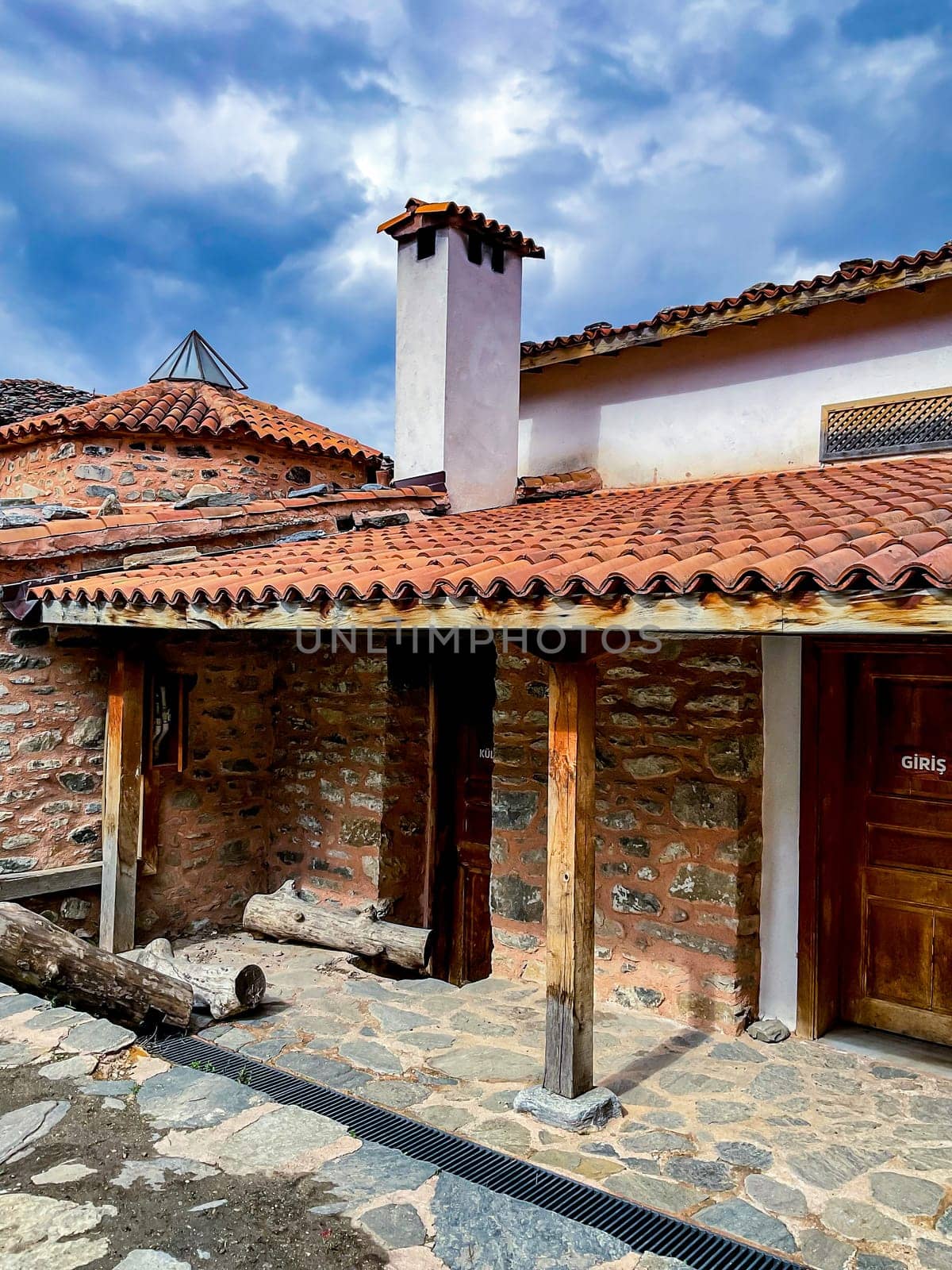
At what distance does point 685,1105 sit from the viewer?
4.07 m

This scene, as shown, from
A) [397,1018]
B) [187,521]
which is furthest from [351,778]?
[187,521]

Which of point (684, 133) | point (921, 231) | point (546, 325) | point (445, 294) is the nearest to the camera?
point (445, 294)

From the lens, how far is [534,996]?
550cm

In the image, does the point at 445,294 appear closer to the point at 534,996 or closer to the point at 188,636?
the point at 188,636

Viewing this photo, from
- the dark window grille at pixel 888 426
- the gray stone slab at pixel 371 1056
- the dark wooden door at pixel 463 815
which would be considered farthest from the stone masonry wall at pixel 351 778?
the dark window grille at pixel 888 426

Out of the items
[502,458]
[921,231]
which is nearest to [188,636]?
[502,458]

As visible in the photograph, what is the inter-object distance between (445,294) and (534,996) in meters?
5.16

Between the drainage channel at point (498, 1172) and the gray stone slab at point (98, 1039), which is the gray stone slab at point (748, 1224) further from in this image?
the gray stone slab at point (98, 1039)

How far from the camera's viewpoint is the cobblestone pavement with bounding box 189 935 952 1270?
10.5ft

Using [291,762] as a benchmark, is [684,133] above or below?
above

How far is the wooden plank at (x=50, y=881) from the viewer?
18.5 feet

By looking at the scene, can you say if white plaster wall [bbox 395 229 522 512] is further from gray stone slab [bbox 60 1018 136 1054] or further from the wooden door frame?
gray stone slab [bbox 60 1018 136 1054]

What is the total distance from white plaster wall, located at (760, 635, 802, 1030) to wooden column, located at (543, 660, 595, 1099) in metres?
1.47

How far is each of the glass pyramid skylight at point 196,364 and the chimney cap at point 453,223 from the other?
446 centimetres
